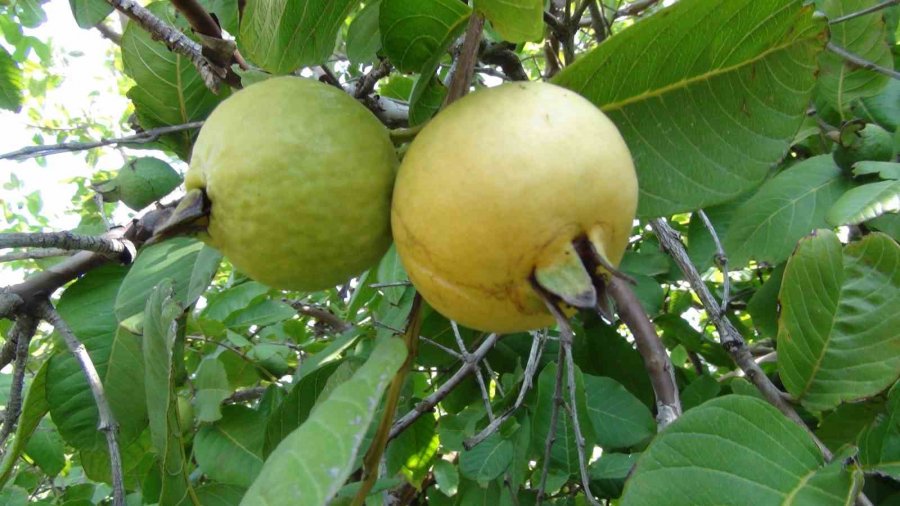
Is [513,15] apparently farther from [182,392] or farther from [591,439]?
[182,392]

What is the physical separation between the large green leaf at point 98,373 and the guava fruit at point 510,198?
99 cm

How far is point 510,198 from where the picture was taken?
74 centimetres

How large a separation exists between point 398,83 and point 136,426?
1.14m

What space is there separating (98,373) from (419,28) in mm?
1112

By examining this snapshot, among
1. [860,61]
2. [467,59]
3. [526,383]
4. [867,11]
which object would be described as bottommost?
[526,383]

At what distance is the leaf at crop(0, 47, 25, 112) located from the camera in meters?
2.38

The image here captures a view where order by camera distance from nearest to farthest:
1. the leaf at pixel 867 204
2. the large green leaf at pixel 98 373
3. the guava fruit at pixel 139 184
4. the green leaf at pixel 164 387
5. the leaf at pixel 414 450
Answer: the green leaf at pixel 164 387, the leaf at pixel 867 204, the large green leaf at pixel 98 373, the guava fruit at pixel 139 184, the leaf at pixel 414 450

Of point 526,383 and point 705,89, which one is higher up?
point 705,89

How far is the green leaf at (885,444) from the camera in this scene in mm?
1247

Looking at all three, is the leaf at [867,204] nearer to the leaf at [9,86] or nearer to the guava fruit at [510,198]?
the guava fruit at [510,198]

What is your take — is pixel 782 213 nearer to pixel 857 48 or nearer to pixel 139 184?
pixel 857 48

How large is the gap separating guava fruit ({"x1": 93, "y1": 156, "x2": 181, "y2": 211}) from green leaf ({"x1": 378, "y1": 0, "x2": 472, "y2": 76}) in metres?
0.86

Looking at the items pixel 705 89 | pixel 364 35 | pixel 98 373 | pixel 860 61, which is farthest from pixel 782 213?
pixel 98 373

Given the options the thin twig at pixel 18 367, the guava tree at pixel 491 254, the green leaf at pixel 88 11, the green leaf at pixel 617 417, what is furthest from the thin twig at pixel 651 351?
the green leaf at pixel 88 11
